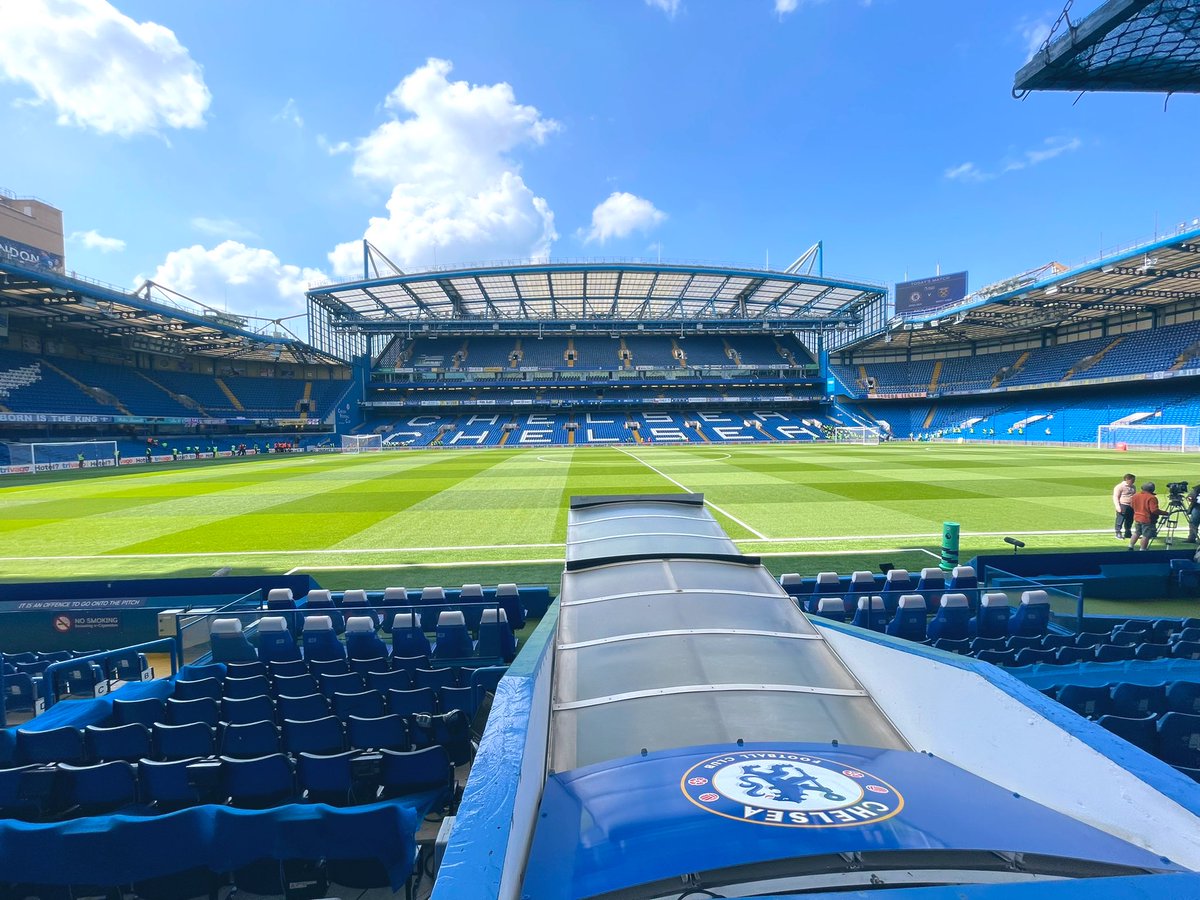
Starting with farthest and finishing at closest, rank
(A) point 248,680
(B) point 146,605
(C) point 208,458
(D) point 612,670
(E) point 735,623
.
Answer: (C) point 208,458
(B) point 146,605
(A) point 248,680
(E) point 735,623
(D) point 612,670

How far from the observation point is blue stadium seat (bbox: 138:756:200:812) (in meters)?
4.14

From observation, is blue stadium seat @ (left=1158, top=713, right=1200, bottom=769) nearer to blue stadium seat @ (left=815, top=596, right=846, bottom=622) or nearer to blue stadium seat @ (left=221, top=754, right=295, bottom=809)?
blue stadium seat @ (left=815, top=596, right=846, bottom=622)

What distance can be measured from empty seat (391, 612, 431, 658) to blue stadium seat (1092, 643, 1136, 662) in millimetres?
7995

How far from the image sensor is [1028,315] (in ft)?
188

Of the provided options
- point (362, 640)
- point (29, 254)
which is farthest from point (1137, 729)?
point (29, 254)

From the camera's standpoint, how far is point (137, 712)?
5289 mm

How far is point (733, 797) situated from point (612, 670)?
4.07 feet

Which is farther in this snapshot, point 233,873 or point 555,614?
point 555,614

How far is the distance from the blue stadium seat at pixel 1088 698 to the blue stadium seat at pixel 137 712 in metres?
8.08

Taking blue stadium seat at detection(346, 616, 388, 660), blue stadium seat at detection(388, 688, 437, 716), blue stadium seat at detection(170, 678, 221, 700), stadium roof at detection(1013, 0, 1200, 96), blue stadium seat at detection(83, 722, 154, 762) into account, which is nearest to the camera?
blue stadium seat at detection(83, 722, 154, 762)

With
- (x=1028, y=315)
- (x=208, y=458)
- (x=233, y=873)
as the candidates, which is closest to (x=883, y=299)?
(x=1028, y=315)

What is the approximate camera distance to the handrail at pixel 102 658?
6.90 metres

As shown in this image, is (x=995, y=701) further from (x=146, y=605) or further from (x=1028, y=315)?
(x=1028, y=315)

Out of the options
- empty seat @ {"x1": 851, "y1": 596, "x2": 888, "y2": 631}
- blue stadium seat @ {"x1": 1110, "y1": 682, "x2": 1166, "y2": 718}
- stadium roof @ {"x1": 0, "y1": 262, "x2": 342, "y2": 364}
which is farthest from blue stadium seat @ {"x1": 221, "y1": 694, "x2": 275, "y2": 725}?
stadium roof @ {"x1": 0, "y1": 262, "x2": 342, "y2": 364}
